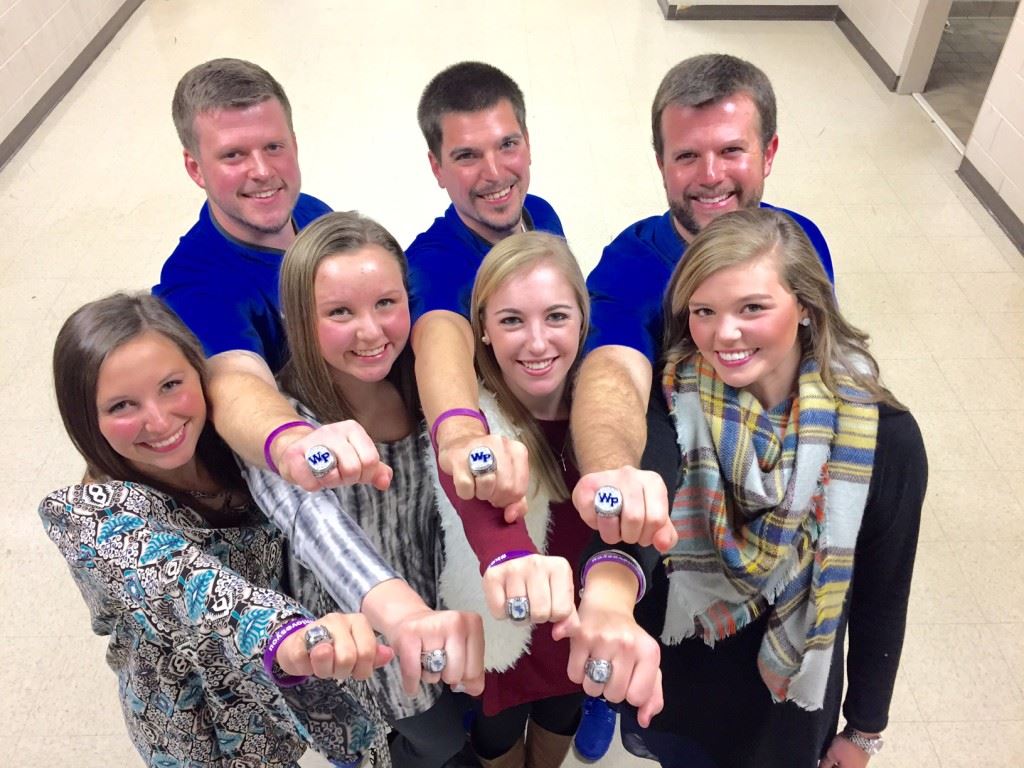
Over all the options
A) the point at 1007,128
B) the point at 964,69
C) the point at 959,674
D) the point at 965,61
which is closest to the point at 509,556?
the point at 959,674

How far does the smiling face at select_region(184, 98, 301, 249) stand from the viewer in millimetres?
1756

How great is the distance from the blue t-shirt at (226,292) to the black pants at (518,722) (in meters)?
0.92

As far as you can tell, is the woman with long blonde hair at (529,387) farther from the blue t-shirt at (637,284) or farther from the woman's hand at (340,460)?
the woman's hand at (340,460)

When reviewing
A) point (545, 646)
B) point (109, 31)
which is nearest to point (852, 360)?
point (545, 646)

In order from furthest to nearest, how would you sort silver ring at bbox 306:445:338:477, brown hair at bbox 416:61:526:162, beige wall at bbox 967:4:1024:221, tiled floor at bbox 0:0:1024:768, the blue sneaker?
beige wall at bbox 967:4:1024:221 → tiled floor at bbox 0:0:1024:768 → the blue sneaker → brown hair at bbox 416:61:526:162 → silver ring at bbox 306:445:338:477

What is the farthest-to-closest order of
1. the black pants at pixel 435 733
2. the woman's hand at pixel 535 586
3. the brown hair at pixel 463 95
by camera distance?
1. the brown hair at pixel 463 95
2. the black pants at pixel 435 733
3. the woman's hand at pixel 535 586

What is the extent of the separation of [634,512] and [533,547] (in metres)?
0.16

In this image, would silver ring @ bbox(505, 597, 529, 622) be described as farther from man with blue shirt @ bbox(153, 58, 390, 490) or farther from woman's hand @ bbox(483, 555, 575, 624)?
man with blue shirt @ bbox(153, 58, 390, 490)

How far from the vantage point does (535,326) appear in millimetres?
1458

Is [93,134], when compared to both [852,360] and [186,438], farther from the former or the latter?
[852,360]

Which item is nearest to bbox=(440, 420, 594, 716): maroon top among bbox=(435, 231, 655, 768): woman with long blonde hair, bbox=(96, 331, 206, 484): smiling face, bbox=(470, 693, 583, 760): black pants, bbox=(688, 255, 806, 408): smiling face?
bbox=(435, 231, 655, 768): woman with long blonde hair

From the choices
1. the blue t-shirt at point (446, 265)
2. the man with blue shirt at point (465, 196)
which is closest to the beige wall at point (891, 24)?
the man with blue shirt at point (465, 196)

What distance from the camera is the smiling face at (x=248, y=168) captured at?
1756 millimetres

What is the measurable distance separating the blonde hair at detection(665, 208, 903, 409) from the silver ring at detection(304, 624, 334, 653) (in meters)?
0.71
